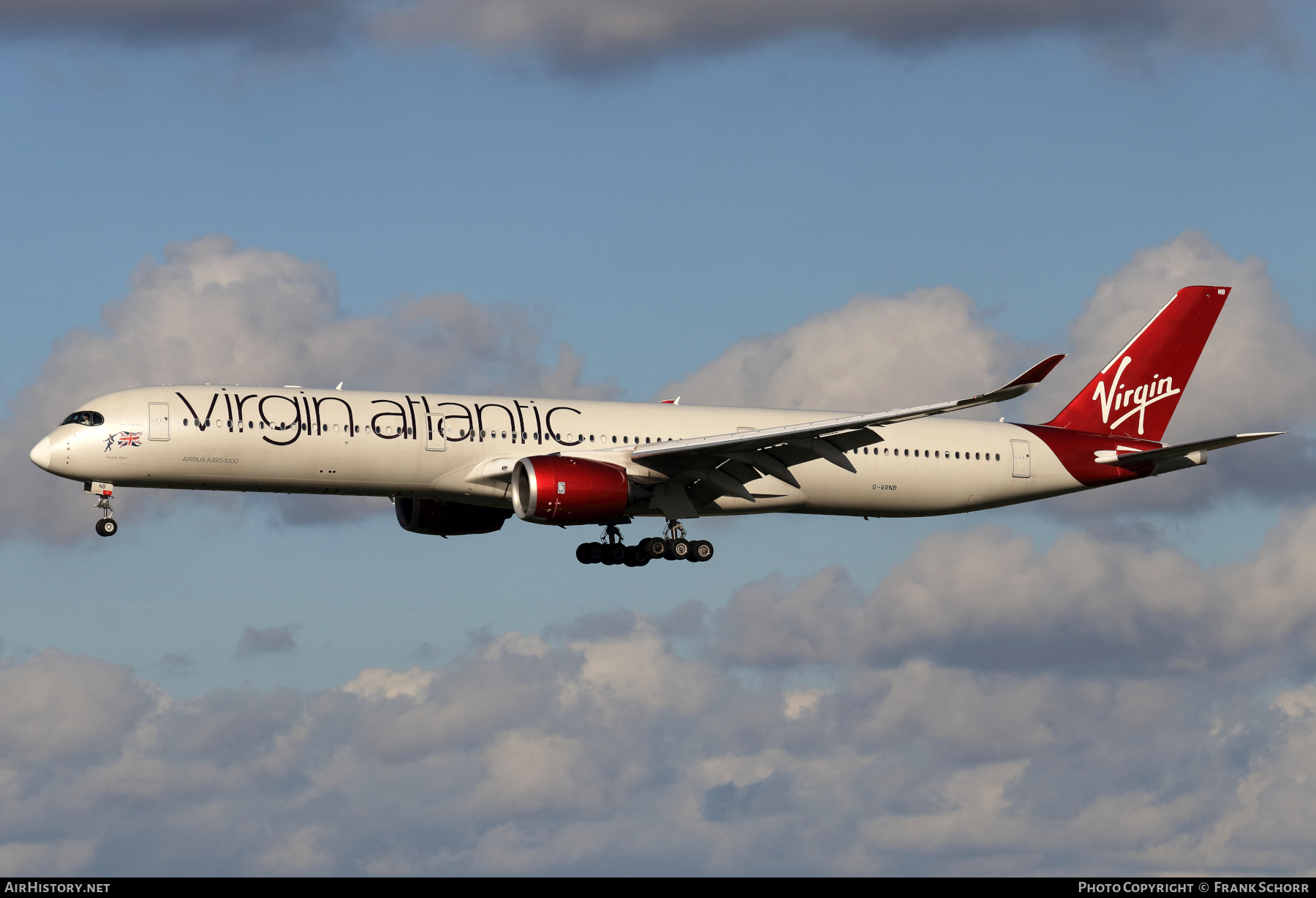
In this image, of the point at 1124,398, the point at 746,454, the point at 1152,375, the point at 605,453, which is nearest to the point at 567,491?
the point at 605,453

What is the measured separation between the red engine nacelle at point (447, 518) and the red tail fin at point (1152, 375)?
19.2 metres

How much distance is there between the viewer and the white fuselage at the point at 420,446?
52.9m

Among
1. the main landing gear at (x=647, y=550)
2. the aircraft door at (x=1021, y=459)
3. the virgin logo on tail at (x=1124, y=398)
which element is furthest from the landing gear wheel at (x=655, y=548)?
the virgin logo on tail at (x=1124, y=398)

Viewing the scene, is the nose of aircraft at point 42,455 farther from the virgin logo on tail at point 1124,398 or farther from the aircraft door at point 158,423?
the virgin logo on tail at point 1124,398

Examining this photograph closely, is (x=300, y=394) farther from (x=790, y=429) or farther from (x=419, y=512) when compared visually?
(x=790, y=429)

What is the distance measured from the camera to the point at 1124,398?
64.4 meters

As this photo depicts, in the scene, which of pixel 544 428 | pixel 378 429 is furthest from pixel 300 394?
pixel 544 428

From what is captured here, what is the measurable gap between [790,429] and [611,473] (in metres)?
5.30

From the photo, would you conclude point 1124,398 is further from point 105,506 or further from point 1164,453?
point 105,506

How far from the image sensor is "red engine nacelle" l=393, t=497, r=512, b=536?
62.1 metres

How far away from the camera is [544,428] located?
56.3m

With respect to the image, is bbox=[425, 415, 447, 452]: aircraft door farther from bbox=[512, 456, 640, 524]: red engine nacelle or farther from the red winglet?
the red winglet
